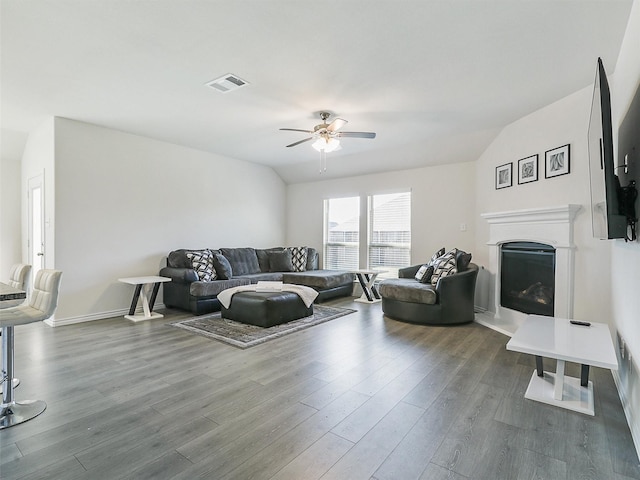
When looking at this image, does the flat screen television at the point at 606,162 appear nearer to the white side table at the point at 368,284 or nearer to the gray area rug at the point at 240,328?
the gray area rug at the point at 240,328

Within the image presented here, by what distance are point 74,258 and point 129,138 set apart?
74.8 inches

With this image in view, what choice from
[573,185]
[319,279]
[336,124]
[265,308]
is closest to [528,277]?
[573,185]

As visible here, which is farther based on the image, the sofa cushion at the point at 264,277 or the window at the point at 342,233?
the window at the point at 342,233

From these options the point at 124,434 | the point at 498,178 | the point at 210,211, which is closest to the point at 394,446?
the point at 124,434

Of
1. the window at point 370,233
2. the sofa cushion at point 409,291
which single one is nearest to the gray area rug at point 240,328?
the sofa cushion at point 409,291

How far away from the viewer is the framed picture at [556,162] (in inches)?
139

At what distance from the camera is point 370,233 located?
6645 mm

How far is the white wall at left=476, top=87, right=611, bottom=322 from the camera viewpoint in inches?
127

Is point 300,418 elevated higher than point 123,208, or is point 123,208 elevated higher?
point 123,208

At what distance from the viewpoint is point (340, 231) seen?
7.10m

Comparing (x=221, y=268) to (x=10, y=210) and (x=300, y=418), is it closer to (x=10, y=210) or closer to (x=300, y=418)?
(x=300, y=418)

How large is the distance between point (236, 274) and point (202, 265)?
93 cm

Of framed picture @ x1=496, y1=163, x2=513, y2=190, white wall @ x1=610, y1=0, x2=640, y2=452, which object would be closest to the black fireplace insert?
framed picture @ x1=496, y1=163, x2=513, y2=190

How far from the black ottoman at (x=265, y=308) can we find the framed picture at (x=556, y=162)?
11.2 feet
